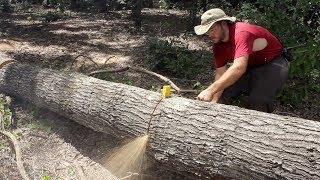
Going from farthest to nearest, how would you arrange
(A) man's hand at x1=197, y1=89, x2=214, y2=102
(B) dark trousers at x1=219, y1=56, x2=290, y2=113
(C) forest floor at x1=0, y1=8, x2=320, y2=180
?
(C) forest floor at x1=0, y1=8, x2=320, y2=180, (B) dark trousers at x1=219, y1=56, x2=290, y2=113, (A) man's hand at x1=197, y1=89, x2=214, y2=102

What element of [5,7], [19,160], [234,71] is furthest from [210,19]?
[5,7]

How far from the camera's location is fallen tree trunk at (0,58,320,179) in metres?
3.03

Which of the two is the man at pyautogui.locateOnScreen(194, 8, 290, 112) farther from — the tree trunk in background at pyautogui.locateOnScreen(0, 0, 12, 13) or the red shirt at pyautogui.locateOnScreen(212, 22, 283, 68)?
the tree trunk in background at pyautogui.locateOnScreen(0, 0, 12, 13)

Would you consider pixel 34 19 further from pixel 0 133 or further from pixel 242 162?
pixel 242 162

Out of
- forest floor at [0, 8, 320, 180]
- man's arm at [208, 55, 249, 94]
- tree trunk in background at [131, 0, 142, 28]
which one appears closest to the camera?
man's arm at [208, 55, 249, 94]

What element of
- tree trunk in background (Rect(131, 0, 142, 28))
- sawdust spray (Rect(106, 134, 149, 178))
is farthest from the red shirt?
tree trunk in background (Rect(131, 0, 142, 28))

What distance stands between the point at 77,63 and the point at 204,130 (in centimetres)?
556

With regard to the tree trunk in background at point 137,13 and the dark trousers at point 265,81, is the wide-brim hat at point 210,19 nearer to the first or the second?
the dark trousers at point 265,81

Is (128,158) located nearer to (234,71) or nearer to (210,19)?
(234,71)

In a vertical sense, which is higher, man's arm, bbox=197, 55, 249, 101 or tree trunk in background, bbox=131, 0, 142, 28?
man's arm, bbox=197, 55, 249, 101

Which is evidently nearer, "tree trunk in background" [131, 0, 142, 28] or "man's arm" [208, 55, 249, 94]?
"man's arm" [208, 55, 249, 94]

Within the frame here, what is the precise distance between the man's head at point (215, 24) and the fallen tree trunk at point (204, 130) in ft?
2.86

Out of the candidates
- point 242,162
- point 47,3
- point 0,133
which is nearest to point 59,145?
point 0,133

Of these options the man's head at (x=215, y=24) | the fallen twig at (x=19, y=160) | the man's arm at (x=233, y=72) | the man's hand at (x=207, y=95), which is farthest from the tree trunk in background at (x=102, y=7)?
the man's arm at (x=233, y=72)
